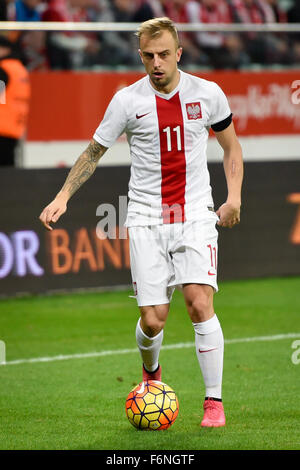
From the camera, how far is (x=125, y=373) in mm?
8000

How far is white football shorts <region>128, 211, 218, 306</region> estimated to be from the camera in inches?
238

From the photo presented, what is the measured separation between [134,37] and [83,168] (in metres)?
6.63

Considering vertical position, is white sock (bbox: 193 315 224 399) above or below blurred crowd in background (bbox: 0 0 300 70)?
below

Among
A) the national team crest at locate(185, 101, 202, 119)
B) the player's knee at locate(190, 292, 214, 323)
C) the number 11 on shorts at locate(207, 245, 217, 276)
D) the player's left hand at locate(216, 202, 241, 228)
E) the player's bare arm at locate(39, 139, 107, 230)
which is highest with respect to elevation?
the national team crest at locate(185, 101, 202, 119)

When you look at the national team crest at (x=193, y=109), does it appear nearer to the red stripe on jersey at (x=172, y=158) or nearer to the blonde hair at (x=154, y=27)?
the red stripe on jersey at (x=172, y=158)

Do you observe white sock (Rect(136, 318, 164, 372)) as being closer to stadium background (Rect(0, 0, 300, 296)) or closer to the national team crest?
the national team crest

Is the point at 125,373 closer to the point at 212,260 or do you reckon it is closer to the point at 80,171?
the point at 212,260

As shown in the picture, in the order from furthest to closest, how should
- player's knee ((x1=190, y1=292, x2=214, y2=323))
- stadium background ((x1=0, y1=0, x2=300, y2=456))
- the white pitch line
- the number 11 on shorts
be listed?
the white pitch line
stadium background ((x1=0, y1=0, x2=300, y2=456))
the number 11 on shorts
player's knee ((x1=190, y1=292, x2=214, y2=323))

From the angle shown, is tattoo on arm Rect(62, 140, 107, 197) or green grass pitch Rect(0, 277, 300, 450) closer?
green grass pitch Rect(0, 277, 300, 450)

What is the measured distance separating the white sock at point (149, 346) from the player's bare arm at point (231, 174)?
2.73 feet

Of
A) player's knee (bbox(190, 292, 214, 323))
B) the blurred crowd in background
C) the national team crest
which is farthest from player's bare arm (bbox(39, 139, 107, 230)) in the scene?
the blurred crowd in background

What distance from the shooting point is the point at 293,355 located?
851 cm

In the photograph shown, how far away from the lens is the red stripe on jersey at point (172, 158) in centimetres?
609

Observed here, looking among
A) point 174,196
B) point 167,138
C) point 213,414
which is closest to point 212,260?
point 174,196
